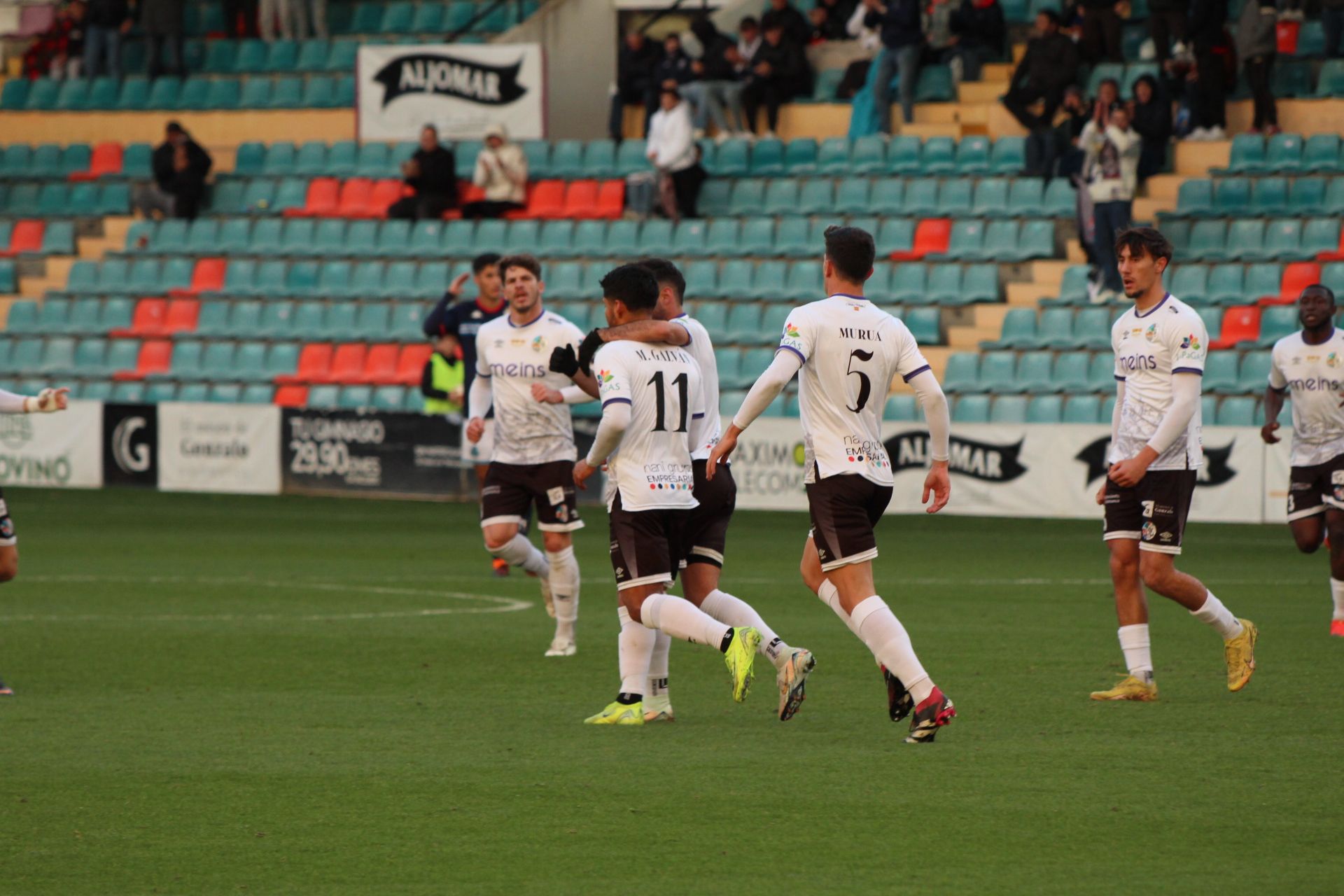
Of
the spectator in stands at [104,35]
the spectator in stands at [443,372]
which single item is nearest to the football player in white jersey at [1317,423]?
the spectator in stands at [443,372]

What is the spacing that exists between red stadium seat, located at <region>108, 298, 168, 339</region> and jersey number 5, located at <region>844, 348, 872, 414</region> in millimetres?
21311

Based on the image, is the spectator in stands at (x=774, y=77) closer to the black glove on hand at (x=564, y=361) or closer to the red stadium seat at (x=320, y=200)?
the red stadium seat at (x=320, y=200)

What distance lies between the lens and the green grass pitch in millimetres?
5723

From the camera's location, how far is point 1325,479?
459 inches

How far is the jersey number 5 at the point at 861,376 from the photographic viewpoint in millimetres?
7770

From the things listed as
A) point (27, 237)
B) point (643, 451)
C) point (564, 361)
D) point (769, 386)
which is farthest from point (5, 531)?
point (27, 237)

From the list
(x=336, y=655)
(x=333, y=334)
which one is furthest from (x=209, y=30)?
(x=336, y=655)

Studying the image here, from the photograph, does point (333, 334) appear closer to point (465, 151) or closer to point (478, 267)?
point (465, 151)

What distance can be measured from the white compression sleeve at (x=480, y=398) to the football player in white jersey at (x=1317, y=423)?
4670mm

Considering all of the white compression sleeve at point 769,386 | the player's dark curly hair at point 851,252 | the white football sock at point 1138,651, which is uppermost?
the player's dark curly hair at point 851,252

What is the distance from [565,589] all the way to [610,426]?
122 inches

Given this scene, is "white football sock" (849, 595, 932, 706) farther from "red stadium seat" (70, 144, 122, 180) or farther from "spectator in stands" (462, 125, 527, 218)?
"red stadium seat" (70, 144, 122, 180)

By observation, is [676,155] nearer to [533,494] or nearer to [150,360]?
[150,360]

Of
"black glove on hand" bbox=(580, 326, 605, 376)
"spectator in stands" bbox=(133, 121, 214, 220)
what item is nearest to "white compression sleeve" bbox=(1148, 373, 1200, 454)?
"black glove on hand" bbox=(580, 326, 605, 376)
